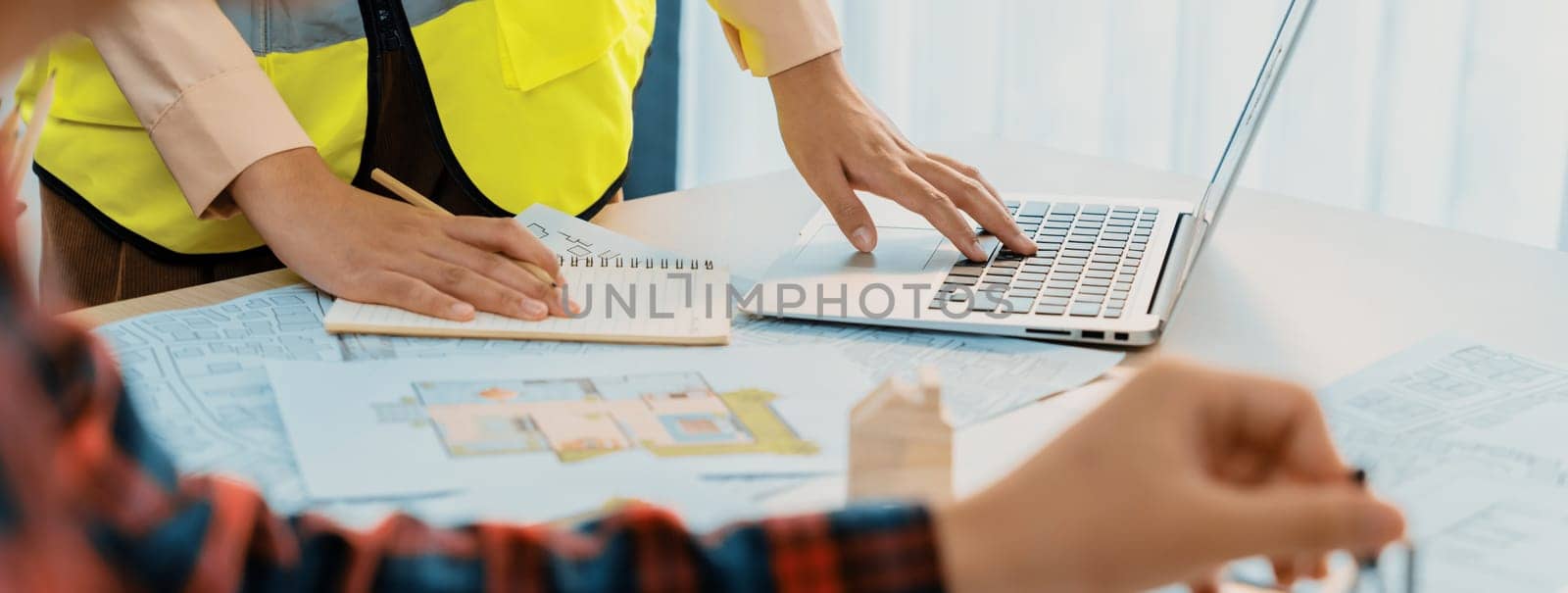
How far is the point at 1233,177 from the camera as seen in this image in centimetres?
88

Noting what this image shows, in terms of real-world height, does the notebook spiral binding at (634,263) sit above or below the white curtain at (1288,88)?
above

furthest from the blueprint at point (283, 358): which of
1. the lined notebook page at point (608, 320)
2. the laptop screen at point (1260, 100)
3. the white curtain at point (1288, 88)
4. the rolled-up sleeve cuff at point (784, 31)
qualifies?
the white curtain at point (1288, 88)

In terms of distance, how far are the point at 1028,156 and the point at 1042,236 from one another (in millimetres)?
327

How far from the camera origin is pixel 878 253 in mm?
1069

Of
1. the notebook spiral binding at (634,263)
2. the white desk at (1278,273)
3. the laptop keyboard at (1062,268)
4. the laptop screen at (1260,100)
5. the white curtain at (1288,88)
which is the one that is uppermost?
the laptop screen at (1260,100)

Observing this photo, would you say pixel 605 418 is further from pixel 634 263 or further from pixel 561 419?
pixel 634 263

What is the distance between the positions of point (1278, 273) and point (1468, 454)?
1.10 feet

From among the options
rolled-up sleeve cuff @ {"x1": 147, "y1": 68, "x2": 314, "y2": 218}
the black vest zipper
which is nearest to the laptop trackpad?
the black vest zipper

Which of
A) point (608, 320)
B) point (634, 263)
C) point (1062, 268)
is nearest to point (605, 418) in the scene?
point (608, 320)

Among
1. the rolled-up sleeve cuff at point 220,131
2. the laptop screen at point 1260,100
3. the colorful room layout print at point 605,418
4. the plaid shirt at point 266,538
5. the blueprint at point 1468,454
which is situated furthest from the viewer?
the rolled-up sleeve cuff at point 220,131

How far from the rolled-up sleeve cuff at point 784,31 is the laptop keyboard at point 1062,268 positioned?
0.23 m

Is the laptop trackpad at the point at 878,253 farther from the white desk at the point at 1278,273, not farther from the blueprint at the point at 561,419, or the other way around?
the blueprint at the point at 561,419

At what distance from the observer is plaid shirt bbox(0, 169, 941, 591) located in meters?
0.34

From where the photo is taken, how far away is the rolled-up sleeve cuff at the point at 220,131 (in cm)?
100
